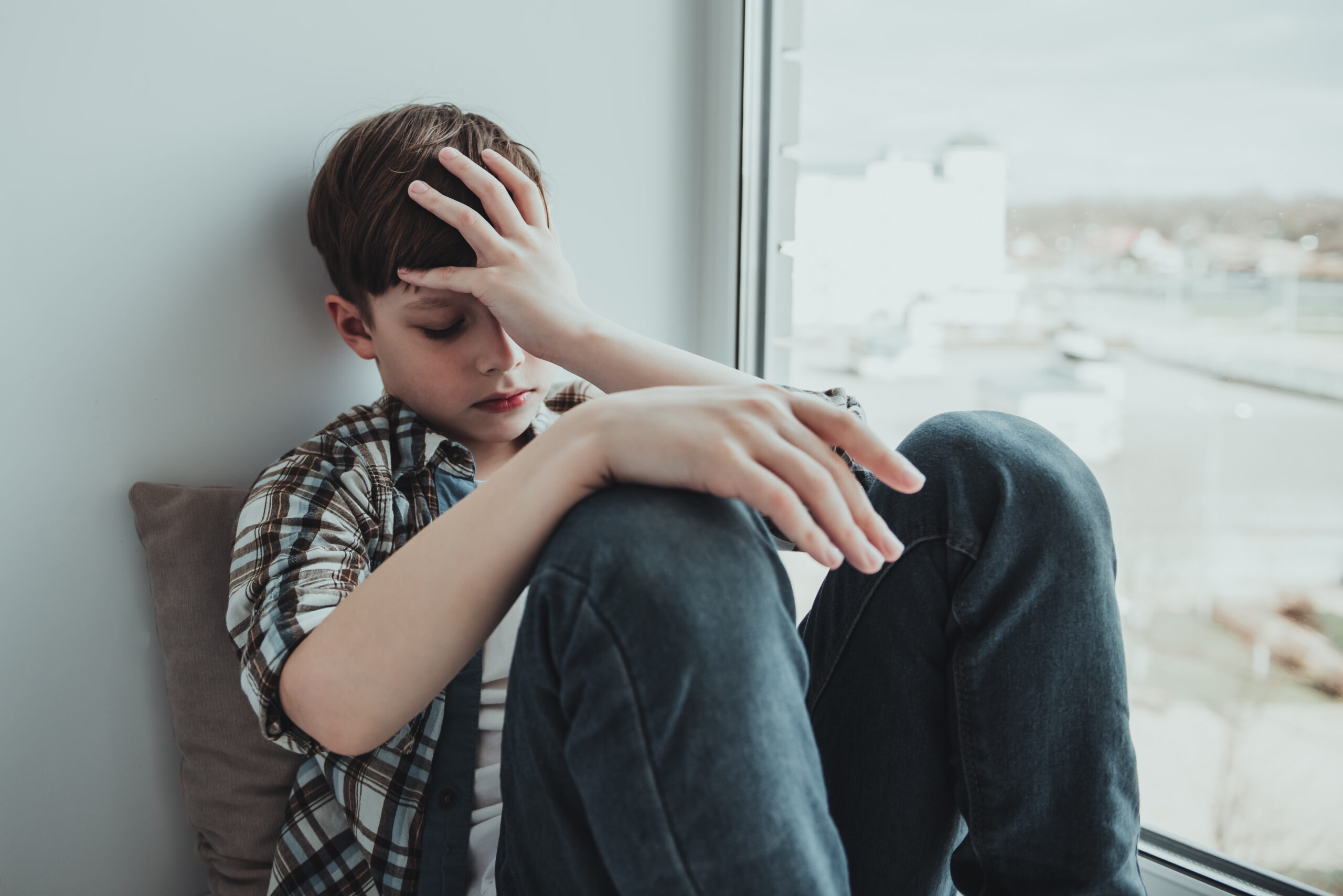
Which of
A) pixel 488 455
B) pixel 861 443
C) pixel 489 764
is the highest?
pixel 861 443

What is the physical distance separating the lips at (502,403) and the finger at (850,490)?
426 millimetres

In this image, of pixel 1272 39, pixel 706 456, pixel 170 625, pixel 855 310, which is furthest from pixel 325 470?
pixel 1272 39

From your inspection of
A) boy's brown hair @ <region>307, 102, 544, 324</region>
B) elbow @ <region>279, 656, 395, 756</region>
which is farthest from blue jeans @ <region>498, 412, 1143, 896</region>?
boy's brown hair @ <region>307, 102, 544, 324</region>

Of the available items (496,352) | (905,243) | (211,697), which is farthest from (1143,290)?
(211,697)

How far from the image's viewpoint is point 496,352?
34.1 inches

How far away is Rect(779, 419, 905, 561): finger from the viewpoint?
21.2 inches

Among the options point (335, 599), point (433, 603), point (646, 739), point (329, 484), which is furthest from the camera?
point (329, 484)

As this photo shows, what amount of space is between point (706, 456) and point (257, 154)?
714 mm

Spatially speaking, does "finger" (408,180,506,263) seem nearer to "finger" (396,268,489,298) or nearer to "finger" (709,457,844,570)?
"finger" (396,268,489,298)

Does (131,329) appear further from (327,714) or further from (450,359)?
(327,714)

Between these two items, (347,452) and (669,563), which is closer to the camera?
(669,563)

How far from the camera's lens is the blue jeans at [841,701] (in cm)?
45

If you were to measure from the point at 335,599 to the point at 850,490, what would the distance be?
17.1 inches

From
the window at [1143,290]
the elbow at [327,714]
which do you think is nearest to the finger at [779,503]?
the elbow at [327,714]
